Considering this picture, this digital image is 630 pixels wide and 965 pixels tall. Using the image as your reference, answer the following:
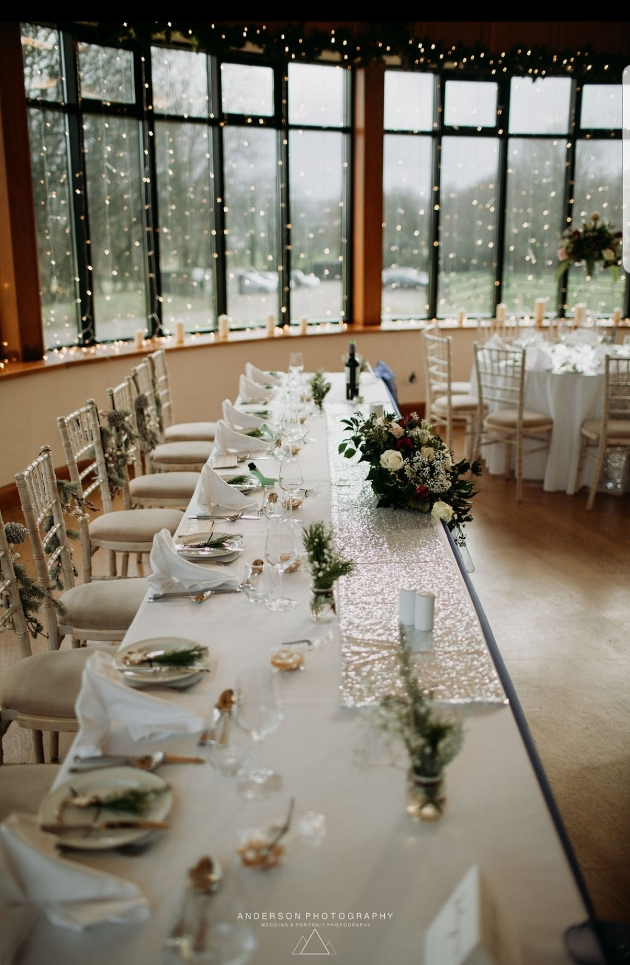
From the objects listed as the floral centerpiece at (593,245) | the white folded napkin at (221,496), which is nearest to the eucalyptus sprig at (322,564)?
the white folded napkin at (221,496)

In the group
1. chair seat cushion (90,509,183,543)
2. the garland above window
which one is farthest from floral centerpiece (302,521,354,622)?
the garland above window

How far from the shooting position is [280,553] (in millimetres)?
2205

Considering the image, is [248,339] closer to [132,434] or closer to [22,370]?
[22,370]

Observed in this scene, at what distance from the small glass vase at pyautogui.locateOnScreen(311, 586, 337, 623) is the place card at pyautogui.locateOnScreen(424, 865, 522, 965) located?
3.27 ft

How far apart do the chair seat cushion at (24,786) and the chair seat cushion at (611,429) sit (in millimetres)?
4845

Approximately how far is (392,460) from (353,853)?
1703 mm

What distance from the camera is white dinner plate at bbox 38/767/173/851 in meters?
1.39

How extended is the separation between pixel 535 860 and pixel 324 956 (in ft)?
1.26

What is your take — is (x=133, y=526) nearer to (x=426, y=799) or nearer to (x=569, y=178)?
(x=426, y=799)

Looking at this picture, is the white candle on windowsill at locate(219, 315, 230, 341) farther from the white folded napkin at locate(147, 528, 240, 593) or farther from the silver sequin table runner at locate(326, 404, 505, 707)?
the white folded napkin at locate(147, 528, 240, 593)

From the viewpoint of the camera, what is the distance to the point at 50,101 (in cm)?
Answer: 612

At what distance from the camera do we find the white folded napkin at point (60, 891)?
1.23m

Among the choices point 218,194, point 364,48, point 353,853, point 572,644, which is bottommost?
point 572,644

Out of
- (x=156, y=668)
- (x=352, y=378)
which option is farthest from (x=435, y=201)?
(x=156, y=668)
